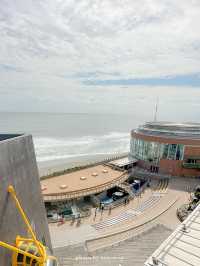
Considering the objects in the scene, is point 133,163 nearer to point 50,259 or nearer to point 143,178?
point 143,178

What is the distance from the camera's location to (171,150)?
40438 millimetres

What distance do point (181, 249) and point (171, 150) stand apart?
32916 mm

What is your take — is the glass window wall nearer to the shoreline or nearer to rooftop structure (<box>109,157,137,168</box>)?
rooftop structure (<box>109,157,137,168</box>)

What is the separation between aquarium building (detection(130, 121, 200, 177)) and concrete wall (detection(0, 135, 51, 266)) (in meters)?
34.7

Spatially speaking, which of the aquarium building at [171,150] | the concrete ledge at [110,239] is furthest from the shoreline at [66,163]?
the concrete ledge at [110,239]

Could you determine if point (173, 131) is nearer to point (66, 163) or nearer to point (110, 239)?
point (110, 239)

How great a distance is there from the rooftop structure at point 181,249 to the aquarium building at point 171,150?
99.5 ft

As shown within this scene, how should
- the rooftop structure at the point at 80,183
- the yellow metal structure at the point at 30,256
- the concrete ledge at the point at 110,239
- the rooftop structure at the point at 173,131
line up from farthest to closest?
the rooftop structure at the point at 173,131 < the rooftop structure at the point at 80,183 < the concrete ledge at the point at 110,239 < the yellow metal structure at the point at 30,256

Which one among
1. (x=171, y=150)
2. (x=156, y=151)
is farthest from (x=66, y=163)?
(x=171, y=150)

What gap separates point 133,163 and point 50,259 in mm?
39113

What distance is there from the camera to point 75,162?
2344 inches

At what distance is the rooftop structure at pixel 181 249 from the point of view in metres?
8.70

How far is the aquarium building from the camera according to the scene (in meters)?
39.2

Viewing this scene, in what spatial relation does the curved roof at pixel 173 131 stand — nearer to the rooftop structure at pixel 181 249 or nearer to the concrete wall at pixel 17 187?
the rooftop structure at pixel 181 249
